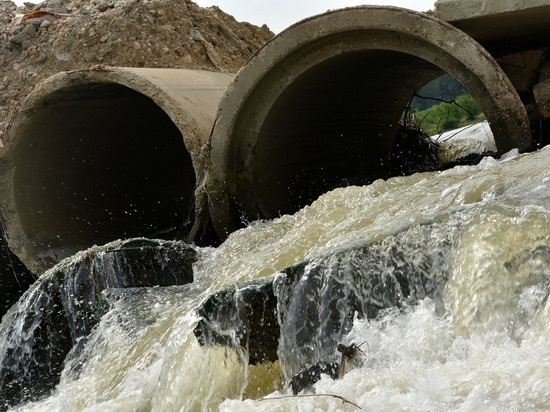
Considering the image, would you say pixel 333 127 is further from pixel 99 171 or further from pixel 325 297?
pixel 325 297

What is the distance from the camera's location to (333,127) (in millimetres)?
7770

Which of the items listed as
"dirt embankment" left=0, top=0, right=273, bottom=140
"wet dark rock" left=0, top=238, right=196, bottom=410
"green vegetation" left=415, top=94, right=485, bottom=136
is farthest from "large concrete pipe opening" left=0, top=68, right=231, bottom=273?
"green vegetation" left=415, top=94, right=485, bottom=136

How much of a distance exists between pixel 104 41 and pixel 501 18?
12.4 ft

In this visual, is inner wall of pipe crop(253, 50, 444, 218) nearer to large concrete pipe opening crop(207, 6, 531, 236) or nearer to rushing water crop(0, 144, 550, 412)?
large concrete pipe opening crop(207, 6, 531, 236)

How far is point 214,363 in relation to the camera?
3.84m

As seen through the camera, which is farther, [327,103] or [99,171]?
[99,171]

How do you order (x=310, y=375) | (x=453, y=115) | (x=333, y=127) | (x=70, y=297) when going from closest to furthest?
1. (x=310, y=375)
2. (x=70, y=297)
3. (x=333, y=127)
4. (x=453, y=115)

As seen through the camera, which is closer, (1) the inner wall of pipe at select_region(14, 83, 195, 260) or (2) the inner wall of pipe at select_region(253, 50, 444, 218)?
(2) the inner wall of pipe at select_region(253, 50, 444, 218)

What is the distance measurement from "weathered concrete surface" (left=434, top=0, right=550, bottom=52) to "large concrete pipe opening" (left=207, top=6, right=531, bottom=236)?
376 mm

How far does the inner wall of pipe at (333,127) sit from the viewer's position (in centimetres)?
679

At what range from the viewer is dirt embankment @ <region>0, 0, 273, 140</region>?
8.55 meters

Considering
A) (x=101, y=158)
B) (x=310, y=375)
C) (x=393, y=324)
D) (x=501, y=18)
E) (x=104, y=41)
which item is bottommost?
(x=310, y=375)

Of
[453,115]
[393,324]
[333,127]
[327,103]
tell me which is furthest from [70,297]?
[453,115]

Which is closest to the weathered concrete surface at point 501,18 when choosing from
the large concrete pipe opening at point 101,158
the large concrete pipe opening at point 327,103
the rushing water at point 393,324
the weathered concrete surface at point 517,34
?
the weathered concrete surface at point 517,34
